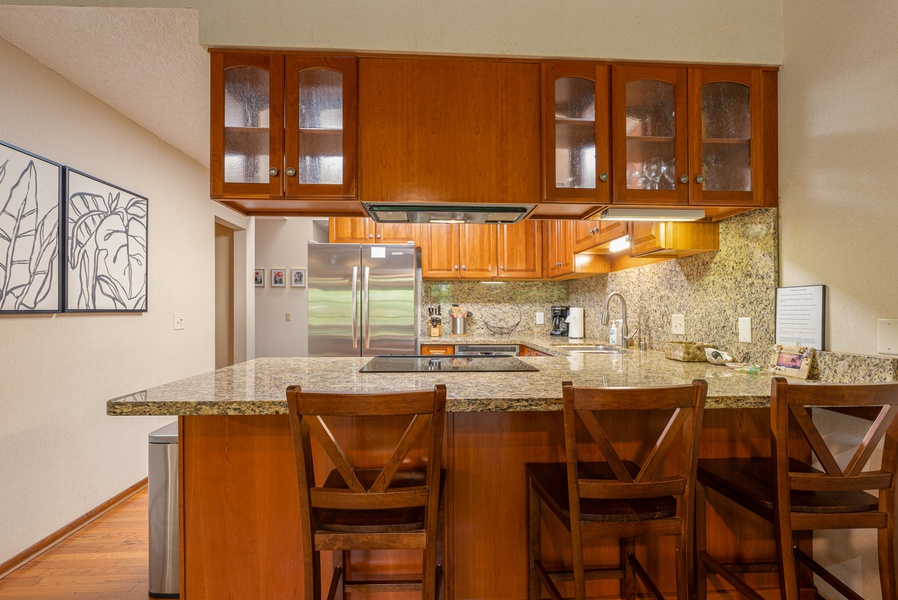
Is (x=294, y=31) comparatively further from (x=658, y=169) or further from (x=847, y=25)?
(x=847, y=25)

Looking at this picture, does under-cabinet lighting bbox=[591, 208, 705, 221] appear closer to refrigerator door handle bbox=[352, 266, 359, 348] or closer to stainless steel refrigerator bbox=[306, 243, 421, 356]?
stainless steel refrigerator bbox=[306, 243, 421, 356]

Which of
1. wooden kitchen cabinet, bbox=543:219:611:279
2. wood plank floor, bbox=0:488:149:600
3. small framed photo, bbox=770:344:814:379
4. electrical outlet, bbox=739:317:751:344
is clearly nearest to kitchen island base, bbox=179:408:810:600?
small framed photo, bbox=770:344:814:379

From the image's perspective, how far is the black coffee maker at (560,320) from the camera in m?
4.21

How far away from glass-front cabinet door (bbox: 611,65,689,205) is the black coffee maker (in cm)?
237

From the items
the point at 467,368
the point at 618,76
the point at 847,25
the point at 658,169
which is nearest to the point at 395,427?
the point at 467,368

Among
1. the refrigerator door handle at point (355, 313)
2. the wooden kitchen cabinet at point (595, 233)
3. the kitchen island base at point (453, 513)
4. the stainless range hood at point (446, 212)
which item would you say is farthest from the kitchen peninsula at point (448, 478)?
the refrigerator door handle at point (355, 313)

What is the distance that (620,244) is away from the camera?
290 cm

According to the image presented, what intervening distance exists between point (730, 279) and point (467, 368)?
4.60 ft

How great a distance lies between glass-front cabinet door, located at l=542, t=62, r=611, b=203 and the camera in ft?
6.23

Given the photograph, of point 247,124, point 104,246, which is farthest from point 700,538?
point 104,246

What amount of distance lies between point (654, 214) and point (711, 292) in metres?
0.61

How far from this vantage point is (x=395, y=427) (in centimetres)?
152

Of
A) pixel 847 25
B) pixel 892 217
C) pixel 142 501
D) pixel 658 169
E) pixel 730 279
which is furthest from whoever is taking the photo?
pixel 142 501

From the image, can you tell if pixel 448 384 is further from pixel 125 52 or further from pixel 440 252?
pixel 440 252
